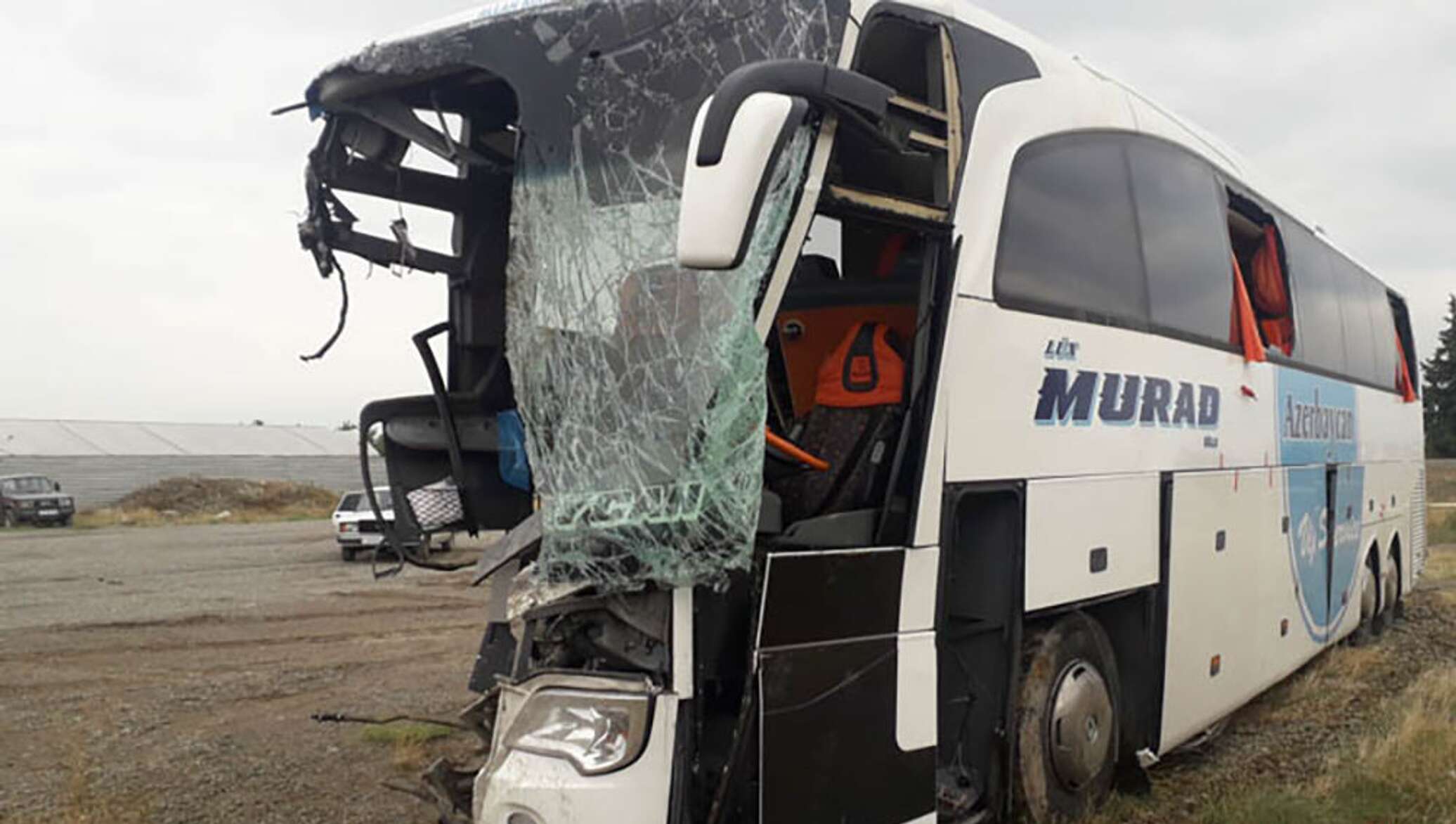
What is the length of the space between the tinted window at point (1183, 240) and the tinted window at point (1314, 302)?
1652 mm

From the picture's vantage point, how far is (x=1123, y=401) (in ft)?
18.2

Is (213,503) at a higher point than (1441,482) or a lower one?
lower

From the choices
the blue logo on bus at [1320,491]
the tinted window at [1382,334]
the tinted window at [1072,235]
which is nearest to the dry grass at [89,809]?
the tinted window at [1072,235]

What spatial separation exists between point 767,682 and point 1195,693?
3489 millimetres

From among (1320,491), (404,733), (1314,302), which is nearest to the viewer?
(404,733)

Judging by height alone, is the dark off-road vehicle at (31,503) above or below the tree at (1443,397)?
below

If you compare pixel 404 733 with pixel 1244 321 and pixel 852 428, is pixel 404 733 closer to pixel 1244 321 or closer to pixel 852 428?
pixel 852 428

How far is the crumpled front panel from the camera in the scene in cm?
384

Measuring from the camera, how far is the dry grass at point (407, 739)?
273 inches

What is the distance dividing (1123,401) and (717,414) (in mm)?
2483

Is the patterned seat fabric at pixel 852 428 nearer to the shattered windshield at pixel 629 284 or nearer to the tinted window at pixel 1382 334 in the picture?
the shattered windshield at pixel 629 284

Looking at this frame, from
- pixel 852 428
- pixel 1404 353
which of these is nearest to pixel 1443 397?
pixel 1404 353

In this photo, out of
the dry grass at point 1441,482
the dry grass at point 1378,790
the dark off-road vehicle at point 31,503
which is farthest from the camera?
the dry grass at point 1441,482

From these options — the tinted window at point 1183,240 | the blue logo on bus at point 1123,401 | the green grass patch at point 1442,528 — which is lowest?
the green grass patch at point 1442,528
